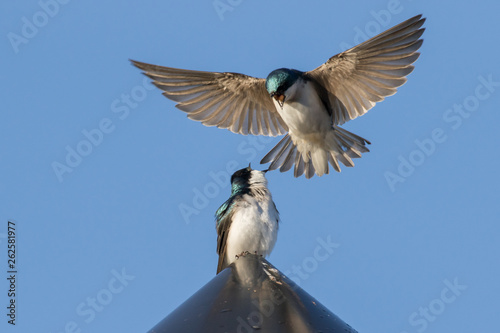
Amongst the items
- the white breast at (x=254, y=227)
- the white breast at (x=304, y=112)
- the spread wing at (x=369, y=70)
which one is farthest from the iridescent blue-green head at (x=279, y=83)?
the white breast at (x=254, y=227)

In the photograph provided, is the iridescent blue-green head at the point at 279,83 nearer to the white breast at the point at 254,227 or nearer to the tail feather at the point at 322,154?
the tail feather at the point at 322,154

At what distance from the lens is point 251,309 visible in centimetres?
283

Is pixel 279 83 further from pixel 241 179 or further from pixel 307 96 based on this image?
pixel 241 179

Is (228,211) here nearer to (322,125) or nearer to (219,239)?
(219,239)

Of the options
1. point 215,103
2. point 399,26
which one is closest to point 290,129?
point 215,103

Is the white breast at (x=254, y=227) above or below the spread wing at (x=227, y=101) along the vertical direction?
below

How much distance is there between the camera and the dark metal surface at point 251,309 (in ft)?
8.99

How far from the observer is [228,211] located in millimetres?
5496

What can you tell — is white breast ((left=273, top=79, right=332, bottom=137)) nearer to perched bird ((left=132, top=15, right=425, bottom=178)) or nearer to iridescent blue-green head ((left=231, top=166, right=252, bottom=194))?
perched bird ((left=132, top=15, right=425, bottom=178))

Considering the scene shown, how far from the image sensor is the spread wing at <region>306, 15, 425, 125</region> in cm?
607

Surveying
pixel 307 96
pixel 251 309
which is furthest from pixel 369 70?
pixel 251 309

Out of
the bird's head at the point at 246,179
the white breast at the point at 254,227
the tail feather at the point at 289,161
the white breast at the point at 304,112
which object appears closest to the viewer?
the white breast at the point at 254,227

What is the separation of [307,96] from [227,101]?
82 centimetres

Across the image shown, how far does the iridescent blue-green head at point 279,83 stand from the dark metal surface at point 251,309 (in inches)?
119
